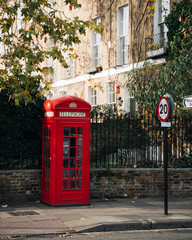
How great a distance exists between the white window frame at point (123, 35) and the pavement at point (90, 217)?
10.3m

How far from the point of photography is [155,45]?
59.0 ft

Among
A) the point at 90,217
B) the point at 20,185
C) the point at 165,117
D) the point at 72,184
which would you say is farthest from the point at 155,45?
the point at 90,217

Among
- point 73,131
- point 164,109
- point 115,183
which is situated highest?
point 164,109

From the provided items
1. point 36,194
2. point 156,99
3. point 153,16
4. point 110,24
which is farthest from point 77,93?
point 36,194

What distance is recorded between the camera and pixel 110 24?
21.7 m

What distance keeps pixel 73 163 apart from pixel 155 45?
8.55 meters

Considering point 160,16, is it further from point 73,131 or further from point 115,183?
point 73,131

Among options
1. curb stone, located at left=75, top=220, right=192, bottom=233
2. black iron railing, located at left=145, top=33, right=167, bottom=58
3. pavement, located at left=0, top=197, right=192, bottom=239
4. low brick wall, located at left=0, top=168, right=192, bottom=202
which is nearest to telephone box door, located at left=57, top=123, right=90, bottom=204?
pavement, located at left=0, top=197, right=192, bottom=239


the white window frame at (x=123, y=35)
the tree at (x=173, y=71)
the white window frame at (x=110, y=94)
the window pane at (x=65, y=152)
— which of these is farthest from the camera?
the white window frame at (x=110, y=94)

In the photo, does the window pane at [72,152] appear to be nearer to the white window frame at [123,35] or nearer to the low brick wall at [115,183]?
the low brick wall at [115,183]

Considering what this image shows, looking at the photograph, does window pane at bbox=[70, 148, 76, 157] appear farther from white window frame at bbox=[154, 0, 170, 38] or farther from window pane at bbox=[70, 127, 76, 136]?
white window frame at bbox=[154, 0, 170, 38]

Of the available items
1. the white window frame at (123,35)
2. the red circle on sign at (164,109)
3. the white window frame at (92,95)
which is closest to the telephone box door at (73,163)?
the red circle on sign at (164,109)

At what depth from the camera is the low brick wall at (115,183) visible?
11508 mm

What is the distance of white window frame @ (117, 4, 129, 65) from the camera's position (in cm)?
2086
